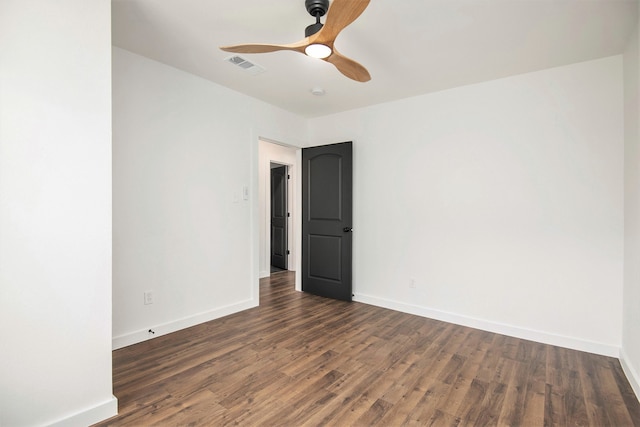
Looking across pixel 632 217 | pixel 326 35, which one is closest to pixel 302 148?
pixel 326 35

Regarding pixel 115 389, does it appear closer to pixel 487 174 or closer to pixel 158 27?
pixel 158 27

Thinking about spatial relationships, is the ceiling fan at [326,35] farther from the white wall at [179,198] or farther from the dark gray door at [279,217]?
the dark gray door at [279,217]

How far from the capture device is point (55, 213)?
1701mm

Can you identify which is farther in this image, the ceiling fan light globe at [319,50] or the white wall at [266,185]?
the white wall at [266,185]

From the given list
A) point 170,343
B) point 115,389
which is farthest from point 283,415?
point 170,343

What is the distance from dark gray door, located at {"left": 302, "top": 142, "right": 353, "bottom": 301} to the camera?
4.22 metres

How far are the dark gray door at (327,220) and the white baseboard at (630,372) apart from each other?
8.64 feet

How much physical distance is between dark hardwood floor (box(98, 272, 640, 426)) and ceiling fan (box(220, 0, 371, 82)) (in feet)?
7.35

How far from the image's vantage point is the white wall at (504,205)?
279 centimetres

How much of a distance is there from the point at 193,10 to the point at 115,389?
104 inches

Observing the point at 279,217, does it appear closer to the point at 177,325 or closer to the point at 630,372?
the point at 177,325

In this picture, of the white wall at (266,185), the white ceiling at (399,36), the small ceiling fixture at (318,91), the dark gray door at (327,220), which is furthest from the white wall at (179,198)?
the white wall at (266,185)

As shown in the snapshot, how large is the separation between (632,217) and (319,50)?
265 centimetres

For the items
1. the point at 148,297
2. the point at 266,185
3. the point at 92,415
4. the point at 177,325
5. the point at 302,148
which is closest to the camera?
the point at 92,415
